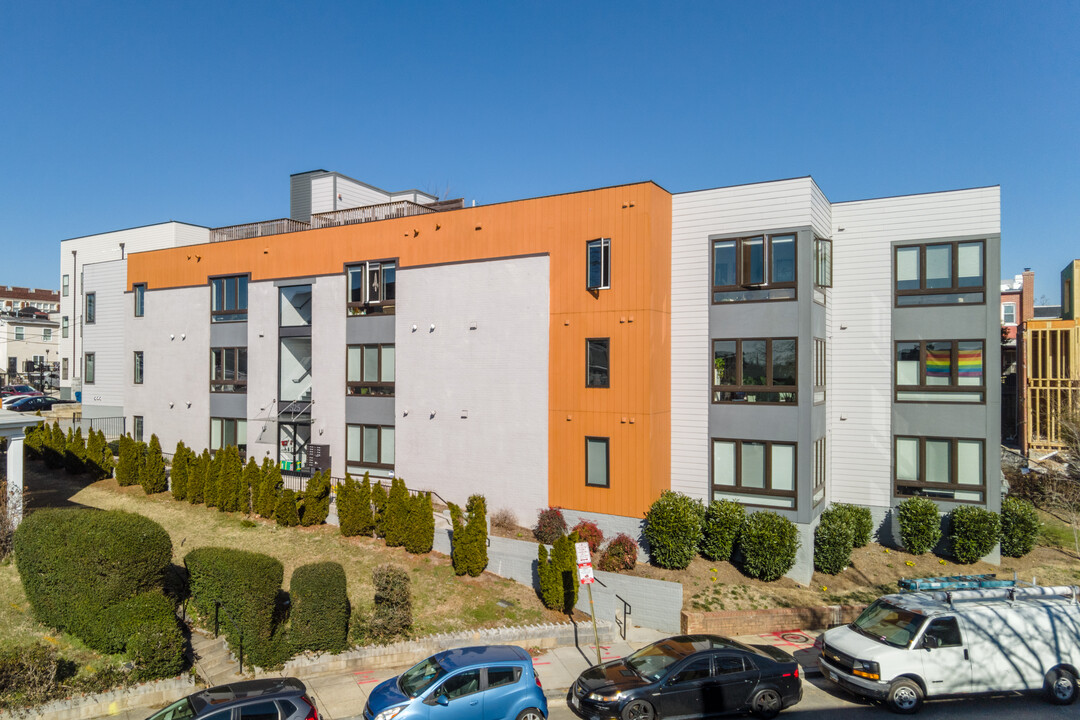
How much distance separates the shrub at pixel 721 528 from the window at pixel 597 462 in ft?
10.5

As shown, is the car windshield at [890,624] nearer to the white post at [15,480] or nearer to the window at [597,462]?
the window at [597,462]

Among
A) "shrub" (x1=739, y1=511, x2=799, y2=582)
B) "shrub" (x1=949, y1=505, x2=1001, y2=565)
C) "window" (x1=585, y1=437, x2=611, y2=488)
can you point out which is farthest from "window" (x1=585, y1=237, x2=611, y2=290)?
"shrub" (x1=949, y1=505, x2=1001, y2=565)

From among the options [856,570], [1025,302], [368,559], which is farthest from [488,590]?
[1025,302]

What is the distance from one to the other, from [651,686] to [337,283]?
19.1 meters

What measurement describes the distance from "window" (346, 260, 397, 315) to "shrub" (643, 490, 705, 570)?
12294mm

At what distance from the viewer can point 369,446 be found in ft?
82.1

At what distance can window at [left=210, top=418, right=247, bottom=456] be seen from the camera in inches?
1101

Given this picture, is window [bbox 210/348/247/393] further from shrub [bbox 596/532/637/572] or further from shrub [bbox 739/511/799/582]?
shrub [bbox 739/511/799/582]

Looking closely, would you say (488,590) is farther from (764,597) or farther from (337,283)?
(337,283)

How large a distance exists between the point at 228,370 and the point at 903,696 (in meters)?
26.5

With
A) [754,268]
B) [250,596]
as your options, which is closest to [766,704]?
[250,596]

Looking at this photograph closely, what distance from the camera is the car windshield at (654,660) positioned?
40.9ft

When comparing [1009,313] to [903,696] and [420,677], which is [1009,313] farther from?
[420,677]

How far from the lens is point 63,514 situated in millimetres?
14984
